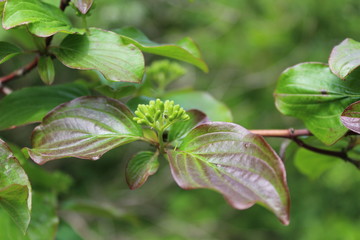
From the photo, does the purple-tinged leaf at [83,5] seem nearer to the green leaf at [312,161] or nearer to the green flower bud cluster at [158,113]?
the green flower bud cluster at [158,113]

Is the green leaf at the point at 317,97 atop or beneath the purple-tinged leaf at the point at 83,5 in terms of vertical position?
beneath

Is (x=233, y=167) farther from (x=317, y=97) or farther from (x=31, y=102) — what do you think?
(x=31, y=102)

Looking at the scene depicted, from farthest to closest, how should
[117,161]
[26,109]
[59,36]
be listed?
[117,161] → [59,36] → [26,109]

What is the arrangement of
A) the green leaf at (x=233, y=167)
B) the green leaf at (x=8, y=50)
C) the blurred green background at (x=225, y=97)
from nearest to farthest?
the green leaf at (x=233, y=167) → the green leaf at (x=8, y=50) → the blurred green background at (x=225, y=97)

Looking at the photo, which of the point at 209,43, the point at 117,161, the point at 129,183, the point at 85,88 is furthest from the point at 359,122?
the point at 117,161

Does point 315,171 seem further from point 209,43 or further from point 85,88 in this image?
point 209,43

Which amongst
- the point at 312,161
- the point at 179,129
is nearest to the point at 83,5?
the point at 179,129

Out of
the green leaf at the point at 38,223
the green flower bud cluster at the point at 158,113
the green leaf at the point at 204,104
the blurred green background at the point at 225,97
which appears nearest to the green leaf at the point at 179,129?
the green flower bud cluster at the point at 158,113
